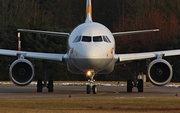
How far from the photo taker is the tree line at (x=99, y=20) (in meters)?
53.8

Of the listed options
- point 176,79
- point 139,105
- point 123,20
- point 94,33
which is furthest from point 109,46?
point 123,20

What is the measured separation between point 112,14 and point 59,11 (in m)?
5.22

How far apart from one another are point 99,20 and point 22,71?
4225 centimetres

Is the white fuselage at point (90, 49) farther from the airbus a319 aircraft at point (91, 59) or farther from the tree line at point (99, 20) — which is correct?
the tree line at point (99, 20)

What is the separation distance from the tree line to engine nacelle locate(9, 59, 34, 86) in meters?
20.4

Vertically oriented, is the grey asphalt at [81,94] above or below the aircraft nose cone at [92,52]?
below

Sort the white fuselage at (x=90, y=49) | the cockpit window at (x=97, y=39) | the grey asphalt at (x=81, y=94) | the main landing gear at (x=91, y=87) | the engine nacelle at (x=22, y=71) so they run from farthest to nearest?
the engine nacelle at (x=22, y=71), the cockpit window at (x=97, y=39), the main landing gear at (x=91, y=87), the white fuselage at (x=90, y=49), the grey asphalt at (x=81, y=94)

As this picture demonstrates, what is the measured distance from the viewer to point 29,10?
65.8m

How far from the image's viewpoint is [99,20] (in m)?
A: 73.8

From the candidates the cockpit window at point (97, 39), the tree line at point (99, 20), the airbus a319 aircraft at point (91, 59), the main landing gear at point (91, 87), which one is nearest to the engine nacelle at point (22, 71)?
the airbus a319 aircraft at point (91, 59)

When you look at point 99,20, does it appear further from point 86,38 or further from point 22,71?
point 86,38

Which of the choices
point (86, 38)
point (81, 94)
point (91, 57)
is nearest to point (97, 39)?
point (86, 38)

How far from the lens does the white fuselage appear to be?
2889 cm

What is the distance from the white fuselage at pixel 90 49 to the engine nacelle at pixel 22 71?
1.76 metres
